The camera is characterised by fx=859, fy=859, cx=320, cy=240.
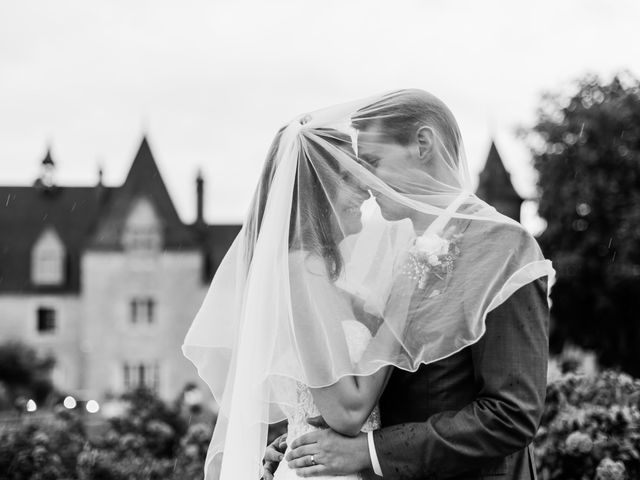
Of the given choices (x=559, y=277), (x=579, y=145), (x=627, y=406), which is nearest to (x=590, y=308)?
(x=559, y=277)

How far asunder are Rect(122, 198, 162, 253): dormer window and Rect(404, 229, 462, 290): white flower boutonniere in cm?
3606

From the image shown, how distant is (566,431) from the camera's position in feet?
17.2

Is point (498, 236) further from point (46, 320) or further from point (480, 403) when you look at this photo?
point (46, 320)

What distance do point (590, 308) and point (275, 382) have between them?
1098 inches

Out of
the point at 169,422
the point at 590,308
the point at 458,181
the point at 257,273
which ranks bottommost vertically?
the point at 590,308

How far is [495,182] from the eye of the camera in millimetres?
40312

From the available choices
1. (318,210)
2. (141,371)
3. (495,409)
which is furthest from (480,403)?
(141,371)

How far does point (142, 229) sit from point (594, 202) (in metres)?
19.6

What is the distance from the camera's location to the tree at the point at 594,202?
2734 cm

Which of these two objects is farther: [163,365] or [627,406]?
[163,365]

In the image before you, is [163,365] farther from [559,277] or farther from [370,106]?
[370,106]

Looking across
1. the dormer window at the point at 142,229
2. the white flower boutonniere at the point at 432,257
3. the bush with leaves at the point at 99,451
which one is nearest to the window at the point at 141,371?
the dormer window at the point at 142,229

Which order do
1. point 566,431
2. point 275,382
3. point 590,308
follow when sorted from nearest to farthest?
point 275,382, point 566,431, point 590,308

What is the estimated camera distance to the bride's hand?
99.0 inches
